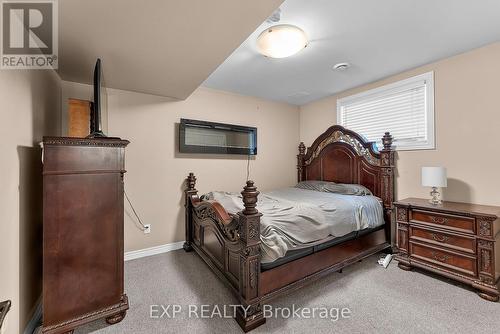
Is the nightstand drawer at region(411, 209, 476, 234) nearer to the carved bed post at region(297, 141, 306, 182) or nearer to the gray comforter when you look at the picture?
the gray comforter

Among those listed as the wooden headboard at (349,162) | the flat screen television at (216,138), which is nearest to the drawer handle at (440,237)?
the wooden headboard at (349,162)

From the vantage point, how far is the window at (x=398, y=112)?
2684 millimetres

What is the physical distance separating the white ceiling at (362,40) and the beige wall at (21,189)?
5.91 feet

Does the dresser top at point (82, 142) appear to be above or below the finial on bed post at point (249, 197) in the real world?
above

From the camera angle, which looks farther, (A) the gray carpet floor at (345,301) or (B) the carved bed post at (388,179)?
(B) the carved bed post at (388,179)

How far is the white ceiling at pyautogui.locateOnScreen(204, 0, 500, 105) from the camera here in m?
1.69

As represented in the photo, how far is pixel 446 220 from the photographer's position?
2166 mm

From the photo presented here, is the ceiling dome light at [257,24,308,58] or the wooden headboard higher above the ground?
the ceiling dome light at [257,24,308,58]

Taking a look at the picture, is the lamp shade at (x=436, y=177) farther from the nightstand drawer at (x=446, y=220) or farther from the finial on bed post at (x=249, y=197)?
the finial on bed post at (x=249, y=197)

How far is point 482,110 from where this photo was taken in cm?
227

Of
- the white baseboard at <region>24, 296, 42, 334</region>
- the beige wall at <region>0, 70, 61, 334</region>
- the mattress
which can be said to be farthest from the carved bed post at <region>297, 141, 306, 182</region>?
the white baseboard at <region>24, 296, 42, 334</region>

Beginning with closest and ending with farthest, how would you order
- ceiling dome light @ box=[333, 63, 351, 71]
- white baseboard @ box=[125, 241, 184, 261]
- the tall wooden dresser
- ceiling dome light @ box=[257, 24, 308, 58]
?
the tall wooden dresser < ceiling dome light @ box=[257, 24, 308, 58] < ceiling dome light @ box=[333, 63, 351, 71] < white baseboard @ box=[125, 241, 184, 261]

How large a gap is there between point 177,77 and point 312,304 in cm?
255

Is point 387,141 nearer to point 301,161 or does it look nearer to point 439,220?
point 439,220
